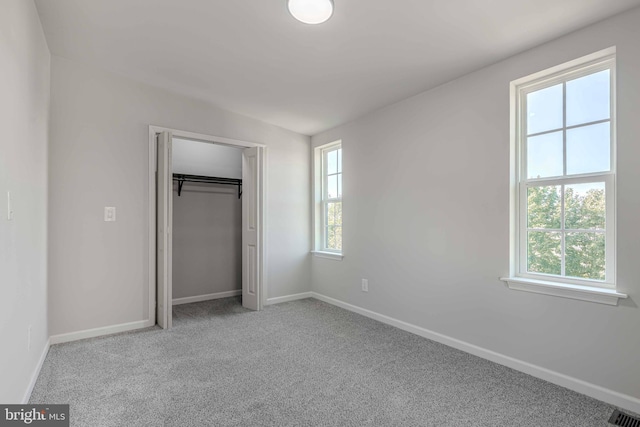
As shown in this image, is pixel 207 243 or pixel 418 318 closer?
pixel 418 318

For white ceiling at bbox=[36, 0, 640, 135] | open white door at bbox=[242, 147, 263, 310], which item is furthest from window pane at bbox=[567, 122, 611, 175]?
open white door at bbox=[242, 147, 263, 310]

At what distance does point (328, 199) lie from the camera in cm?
466

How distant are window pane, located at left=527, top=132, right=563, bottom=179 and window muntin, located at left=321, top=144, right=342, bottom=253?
2310 millimetres

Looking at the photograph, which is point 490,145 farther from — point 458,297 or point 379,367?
point 379,367

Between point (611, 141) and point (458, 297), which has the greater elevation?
point (611, 141)

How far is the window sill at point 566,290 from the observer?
209 centimetres

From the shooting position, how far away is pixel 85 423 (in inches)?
74.3

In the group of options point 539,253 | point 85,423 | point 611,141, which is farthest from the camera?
point 539,253

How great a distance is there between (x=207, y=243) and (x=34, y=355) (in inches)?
99.4

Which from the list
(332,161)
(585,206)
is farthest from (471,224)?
(332,161)

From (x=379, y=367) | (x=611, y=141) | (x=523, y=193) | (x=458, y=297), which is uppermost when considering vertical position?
(x=611, y=141)

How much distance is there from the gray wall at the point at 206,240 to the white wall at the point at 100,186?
96 cm

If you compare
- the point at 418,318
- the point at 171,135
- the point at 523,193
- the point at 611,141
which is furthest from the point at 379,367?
the point at 171,135

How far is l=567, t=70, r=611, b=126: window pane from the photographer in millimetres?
2223
